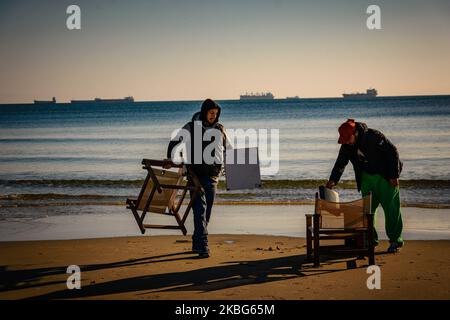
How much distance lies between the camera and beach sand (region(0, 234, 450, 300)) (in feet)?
21.7

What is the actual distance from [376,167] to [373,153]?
17 centimetres

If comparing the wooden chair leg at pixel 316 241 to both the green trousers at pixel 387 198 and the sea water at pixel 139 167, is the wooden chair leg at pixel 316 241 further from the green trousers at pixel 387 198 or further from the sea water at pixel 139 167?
the sea water at pixel 139 167

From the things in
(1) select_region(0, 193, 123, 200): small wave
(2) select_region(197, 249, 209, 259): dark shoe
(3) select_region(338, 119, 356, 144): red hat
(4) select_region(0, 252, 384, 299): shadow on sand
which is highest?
(3) select_region(338, 119, 356, 144): red hat

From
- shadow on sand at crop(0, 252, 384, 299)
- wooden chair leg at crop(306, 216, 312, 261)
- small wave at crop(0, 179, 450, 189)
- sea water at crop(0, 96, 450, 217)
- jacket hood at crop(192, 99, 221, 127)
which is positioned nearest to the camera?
shadow on sand at crop(0, 252, 384, 299)

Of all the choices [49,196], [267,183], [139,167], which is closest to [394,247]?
[267,183]

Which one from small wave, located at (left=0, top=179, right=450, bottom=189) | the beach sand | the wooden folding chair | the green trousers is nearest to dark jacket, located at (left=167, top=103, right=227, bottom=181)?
the wooden folding chair

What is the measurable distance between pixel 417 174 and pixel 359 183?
42.8ft

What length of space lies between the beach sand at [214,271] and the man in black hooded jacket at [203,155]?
39 centimetres

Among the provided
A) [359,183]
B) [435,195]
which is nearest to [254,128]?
[435,195]

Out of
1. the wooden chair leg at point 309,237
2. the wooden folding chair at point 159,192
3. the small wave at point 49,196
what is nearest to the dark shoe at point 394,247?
the wooden chair leg at point 309,237

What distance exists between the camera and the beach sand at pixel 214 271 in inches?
261

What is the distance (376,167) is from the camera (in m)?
8.38

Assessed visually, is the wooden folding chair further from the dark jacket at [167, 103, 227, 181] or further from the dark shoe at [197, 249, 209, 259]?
the dark shoe at [197, 249, 209, 259]
